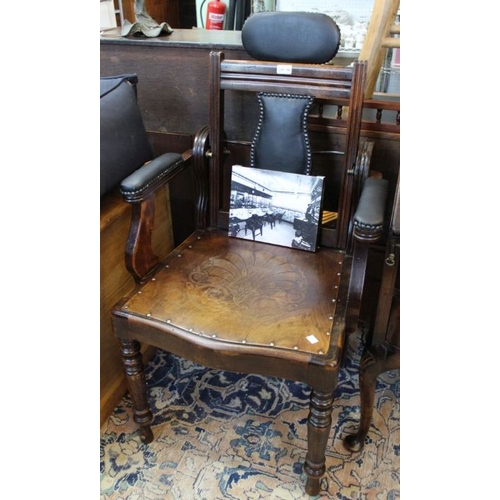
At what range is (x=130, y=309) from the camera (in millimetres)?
1194

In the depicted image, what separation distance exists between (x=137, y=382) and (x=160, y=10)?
4.19 m

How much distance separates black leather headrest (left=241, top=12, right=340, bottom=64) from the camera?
1.24 metres

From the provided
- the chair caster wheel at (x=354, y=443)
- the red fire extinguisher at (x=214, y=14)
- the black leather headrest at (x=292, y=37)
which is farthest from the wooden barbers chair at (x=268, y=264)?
the red fire extinguisher at (x=214, y=14)

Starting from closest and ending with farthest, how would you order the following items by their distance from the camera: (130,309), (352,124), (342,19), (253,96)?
(130,309) → (352,124) → (253,96) → (342,19)

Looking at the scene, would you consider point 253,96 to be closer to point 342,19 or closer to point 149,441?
point 149,441

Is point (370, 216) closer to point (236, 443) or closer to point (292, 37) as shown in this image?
point (292, 37)

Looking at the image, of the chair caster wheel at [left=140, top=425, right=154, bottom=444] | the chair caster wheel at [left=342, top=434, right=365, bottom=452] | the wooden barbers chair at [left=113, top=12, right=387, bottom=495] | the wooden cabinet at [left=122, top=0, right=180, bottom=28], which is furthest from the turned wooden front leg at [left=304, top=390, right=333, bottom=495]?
the wooden cabinet at [left=122, top=0, right=180, bottom=28]

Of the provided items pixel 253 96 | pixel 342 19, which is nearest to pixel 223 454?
pixel 253 96

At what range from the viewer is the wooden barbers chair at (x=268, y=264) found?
1.09 metres

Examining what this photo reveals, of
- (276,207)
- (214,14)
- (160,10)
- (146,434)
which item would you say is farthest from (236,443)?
(160,10)

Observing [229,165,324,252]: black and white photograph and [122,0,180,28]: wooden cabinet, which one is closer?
[229,165,324,252]: black and white photograph

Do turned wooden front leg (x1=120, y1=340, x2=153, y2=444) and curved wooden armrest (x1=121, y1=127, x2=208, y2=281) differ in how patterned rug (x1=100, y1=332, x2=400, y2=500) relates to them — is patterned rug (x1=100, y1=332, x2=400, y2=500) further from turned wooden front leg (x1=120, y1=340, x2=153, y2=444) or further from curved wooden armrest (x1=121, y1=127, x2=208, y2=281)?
curved wooden armrest (x1=121, y1=127, x2=208, y2=281)
